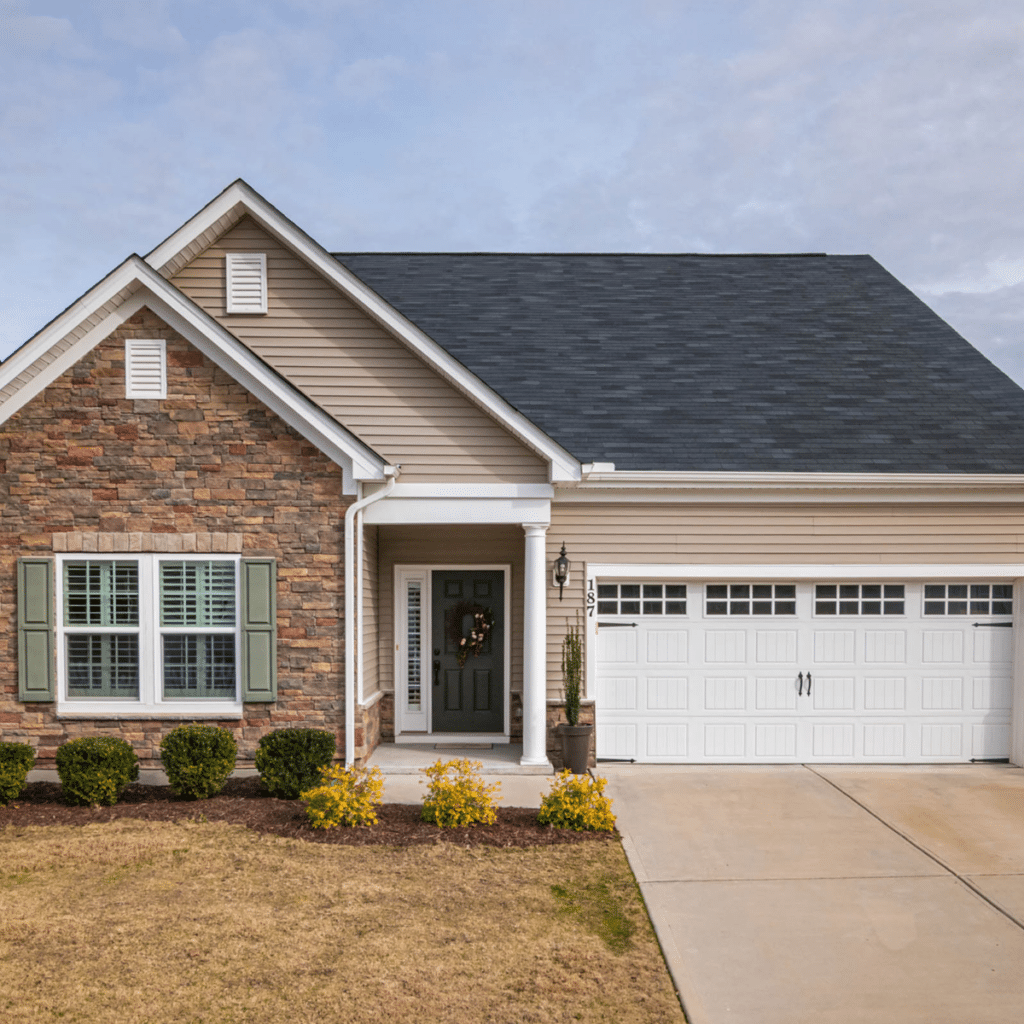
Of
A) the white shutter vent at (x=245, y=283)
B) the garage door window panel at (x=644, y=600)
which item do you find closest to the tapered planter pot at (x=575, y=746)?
the garage door window panel at (x=644, y=600)

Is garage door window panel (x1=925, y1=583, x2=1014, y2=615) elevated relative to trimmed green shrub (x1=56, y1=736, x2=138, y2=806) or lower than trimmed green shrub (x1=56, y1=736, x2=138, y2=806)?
elevated

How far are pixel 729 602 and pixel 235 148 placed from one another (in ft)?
30.6

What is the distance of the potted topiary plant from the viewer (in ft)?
32.4

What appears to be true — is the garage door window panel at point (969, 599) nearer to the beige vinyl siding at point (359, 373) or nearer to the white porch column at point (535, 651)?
the white porch column at point (535, 651)

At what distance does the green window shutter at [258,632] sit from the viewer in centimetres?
916

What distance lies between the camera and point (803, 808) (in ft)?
28.5

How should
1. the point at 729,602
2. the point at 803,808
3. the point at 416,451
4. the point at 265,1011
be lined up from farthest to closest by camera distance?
the point at 729,602 → the point at 416,451 → the point at 803,808 → the point at 265,1011

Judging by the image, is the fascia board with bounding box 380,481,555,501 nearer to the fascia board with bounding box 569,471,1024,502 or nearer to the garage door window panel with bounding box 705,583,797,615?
the fascia board with bounding box 569,471,1024,502

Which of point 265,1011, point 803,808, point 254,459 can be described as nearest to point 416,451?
point 254,459

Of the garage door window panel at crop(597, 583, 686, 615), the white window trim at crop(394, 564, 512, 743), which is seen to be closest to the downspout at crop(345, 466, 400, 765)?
the white window trim at crop(394, 564, 512, 743)

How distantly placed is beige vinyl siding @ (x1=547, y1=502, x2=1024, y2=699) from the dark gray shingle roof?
0.57 m


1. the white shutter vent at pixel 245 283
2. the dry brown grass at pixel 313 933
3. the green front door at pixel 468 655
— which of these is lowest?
the dry brown grass at pixel 313 933

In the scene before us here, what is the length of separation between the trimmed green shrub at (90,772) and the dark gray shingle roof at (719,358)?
19.5ft

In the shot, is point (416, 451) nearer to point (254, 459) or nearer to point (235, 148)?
point (254, 459)
